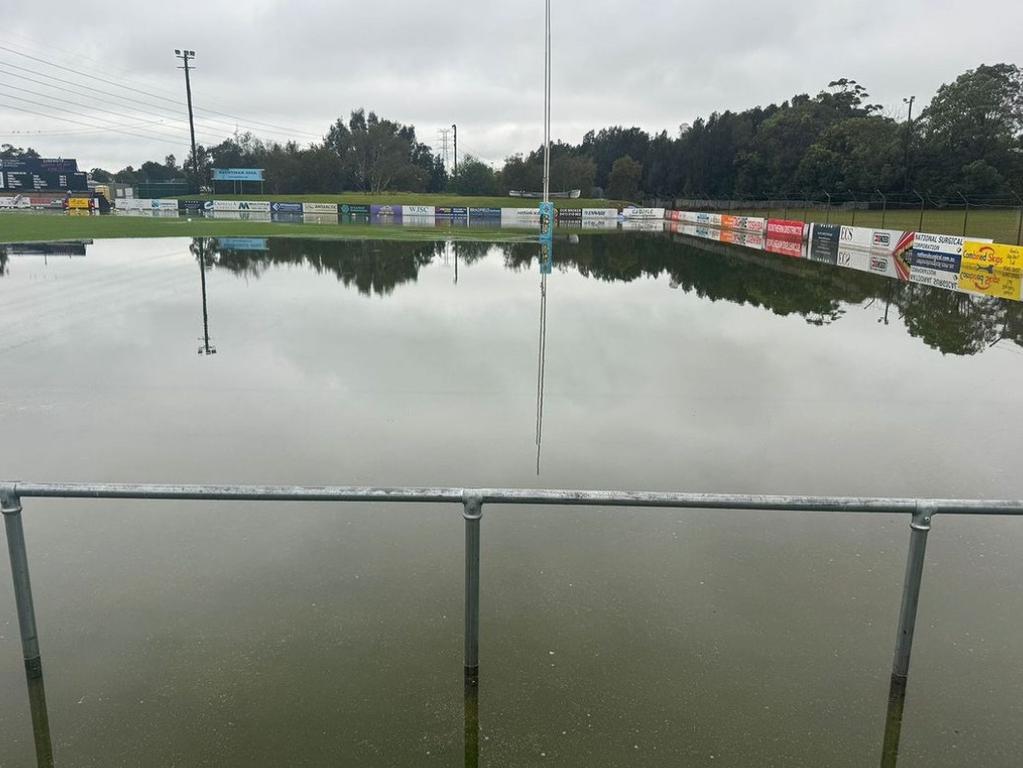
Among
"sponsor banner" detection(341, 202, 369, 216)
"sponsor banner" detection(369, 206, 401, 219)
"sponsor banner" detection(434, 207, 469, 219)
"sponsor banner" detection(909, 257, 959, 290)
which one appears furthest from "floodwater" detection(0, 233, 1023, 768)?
"sponsor banner" detection(341, 202, 369, 216)

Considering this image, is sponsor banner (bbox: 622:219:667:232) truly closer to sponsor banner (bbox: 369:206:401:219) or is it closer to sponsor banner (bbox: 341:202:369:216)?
sponsor banner (bbox: 369:206:401:219)

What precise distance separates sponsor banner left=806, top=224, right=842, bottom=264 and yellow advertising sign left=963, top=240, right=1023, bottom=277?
5.42 metres

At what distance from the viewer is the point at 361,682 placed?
425cm

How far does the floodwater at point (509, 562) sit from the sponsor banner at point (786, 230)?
131 feet

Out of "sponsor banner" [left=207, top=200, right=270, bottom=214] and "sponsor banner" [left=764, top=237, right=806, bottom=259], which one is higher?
"sponsor banner" [left=207, top=200, right=270, bottom=214]

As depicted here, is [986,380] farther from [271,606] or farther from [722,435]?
[271,606]

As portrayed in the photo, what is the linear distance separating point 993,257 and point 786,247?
38.2 ft

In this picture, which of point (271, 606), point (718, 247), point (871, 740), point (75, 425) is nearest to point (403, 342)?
point (75, 425)

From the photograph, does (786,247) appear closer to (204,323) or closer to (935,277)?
(935,277)

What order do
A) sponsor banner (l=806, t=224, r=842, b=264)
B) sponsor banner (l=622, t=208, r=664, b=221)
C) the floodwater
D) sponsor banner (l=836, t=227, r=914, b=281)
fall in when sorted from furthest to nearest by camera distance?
sponsor banner (l=622, t=208, r=664, b=221) < sponsor banner (l=806, t=224, r=842, b=264) < sponsor banner (l=836, t=227, r=914, b=281) < the floodwater

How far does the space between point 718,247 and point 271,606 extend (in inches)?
1517

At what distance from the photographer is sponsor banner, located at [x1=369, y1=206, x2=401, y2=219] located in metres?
80.8

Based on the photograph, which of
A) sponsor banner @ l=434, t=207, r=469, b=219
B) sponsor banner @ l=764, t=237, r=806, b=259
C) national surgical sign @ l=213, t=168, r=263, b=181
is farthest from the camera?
national surgical sign @ l=213, t=168, r=263, b=181

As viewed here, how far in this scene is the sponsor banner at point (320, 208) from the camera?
8506 centimetres
